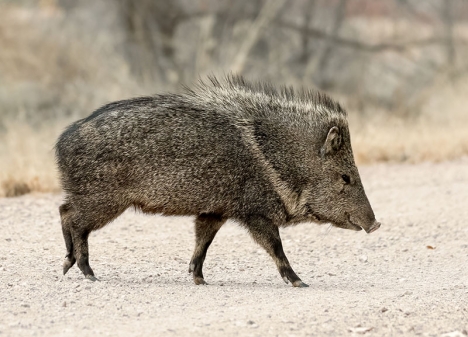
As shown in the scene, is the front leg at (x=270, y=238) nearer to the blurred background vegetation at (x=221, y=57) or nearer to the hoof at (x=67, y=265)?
the hoof at (x=67, y=265)

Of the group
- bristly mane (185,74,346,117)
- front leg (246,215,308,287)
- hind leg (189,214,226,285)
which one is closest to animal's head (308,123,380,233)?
bristly mane (185,74,346,117)

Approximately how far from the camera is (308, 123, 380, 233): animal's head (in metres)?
5.88

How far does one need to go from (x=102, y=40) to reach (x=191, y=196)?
38.9 ft

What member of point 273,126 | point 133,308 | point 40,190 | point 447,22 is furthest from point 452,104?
point 133,308

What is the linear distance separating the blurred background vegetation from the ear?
278 inches

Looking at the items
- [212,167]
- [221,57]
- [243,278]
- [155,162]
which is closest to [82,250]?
[155,162]

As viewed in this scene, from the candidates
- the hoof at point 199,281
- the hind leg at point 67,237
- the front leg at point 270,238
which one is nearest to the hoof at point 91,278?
the hind leg at point 67,237

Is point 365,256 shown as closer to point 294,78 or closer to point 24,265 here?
point 24,265

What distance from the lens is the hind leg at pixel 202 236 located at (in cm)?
601

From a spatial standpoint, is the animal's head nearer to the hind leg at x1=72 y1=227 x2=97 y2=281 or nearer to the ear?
the ear

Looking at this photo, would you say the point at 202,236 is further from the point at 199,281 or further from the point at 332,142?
the point at 332,142

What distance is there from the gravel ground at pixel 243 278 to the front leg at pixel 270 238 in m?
0.09

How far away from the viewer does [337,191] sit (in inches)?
233

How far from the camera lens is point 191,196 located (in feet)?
18.5
